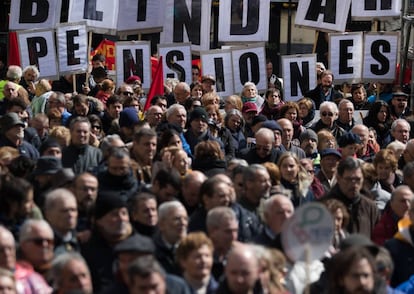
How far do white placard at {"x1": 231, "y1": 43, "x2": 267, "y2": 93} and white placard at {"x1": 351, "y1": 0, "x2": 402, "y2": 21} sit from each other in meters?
1.71

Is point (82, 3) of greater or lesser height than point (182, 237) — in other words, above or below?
above

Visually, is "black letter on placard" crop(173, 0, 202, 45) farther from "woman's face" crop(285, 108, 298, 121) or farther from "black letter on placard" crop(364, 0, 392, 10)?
"woman's face" crop(285, 108, 298, 121)

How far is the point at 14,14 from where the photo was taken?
22.2 m

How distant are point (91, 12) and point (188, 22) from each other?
1.63 m

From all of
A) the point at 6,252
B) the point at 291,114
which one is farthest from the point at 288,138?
the point at 6,252

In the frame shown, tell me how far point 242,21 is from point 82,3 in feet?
8.03

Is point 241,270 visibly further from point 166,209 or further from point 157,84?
point 157,84

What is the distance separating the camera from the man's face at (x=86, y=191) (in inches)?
451

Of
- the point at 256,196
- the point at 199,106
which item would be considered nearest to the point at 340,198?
the point at 256,196

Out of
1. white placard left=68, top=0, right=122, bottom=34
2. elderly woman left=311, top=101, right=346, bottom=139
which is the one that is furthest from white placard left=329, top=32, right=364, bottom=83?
elderly woman left=311, top=101, right=346, bottom=139

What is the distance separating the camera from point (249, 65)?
69.6 ft

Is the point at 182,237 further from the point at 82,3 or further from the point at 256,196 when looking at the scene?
the point at 82,3

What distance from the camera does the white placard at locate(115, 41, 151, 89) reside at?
21234 mm

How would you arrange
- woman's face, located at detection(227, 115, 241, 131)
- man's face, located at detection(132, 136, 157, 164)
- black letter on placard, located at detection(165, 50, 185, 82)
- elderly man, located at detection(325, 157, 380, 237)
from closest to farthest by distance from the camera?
elderly man, located at detection(325, 157, 380, 237)
man's face, located at detection(132, 136, 157, 164)
woman's face, located at detection(227, 115, 241, 131)
black letter on placard, located at detection(165, 50, 185, 82)
